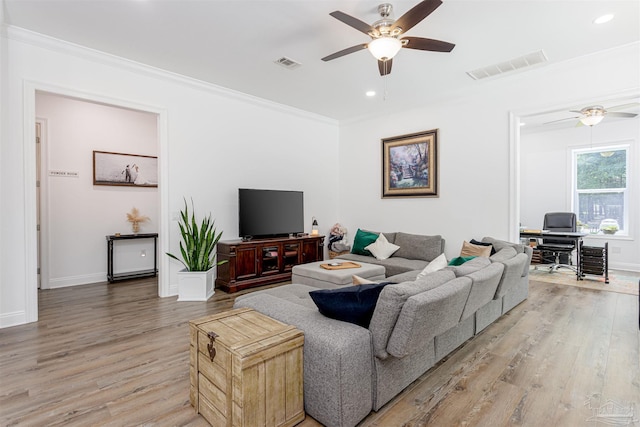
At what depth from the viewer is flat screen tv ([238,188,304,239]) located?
4.86 meters

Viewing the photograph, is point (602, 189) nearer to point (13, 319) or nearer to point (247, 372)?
point (247, 372)

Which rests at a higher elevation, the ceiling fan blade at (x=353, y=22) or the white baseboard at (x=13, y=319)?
the ceiling fan blade at (x=353, y=22)

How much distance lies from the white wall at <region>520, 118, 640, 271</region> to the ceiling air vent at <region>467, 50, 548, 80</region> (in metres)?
3.71

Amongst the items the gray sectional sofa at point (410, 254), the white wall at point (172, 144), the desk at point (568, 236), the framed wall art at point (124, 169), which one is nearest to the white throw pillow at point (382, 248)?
the gray sectional sofa at point (410, 254)

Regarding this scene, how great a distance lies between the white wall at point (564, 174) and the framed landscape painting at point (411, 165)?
3.45 meters

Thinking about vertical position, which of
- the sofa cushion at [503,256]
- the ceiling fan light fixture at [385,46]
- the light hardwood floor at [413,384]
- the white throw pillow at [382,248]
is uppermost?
the ceiling fan light fixture at [385,46]

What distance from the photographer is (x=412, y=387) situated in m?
2.13

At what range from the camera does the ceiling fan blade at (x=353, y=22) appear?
2.39 meters

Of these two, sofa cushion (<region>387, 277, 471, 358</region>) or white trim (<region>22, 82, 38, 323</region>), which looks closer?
sofa cushion (<region>387, 277, 471, 358</region>)

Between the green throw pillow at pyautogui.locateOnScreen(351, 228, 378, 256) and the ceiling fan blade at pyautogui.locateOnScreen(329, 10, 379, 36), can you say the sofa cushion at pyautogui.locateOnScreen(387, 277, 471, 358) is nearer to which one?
the ceiling fan blade at pyautogui.locateOnScreen(329, 10, 379, 36)

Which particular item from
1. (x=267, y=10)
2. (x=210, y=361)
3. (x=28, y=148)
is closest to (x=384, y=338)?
(x=210, y=361)

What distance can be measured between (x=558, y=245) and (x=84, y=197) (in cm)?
800

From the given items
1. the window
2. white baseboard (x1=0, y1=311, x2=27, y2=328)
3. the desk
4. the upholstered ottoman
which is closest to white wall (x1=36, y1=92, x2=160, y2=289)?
white baseboard (x1=0, y1=311, x2=27, y2=328)

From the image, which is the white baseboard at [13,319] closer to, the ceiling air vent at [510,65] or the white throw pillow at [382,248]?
the white throw pillow at [382,248]
